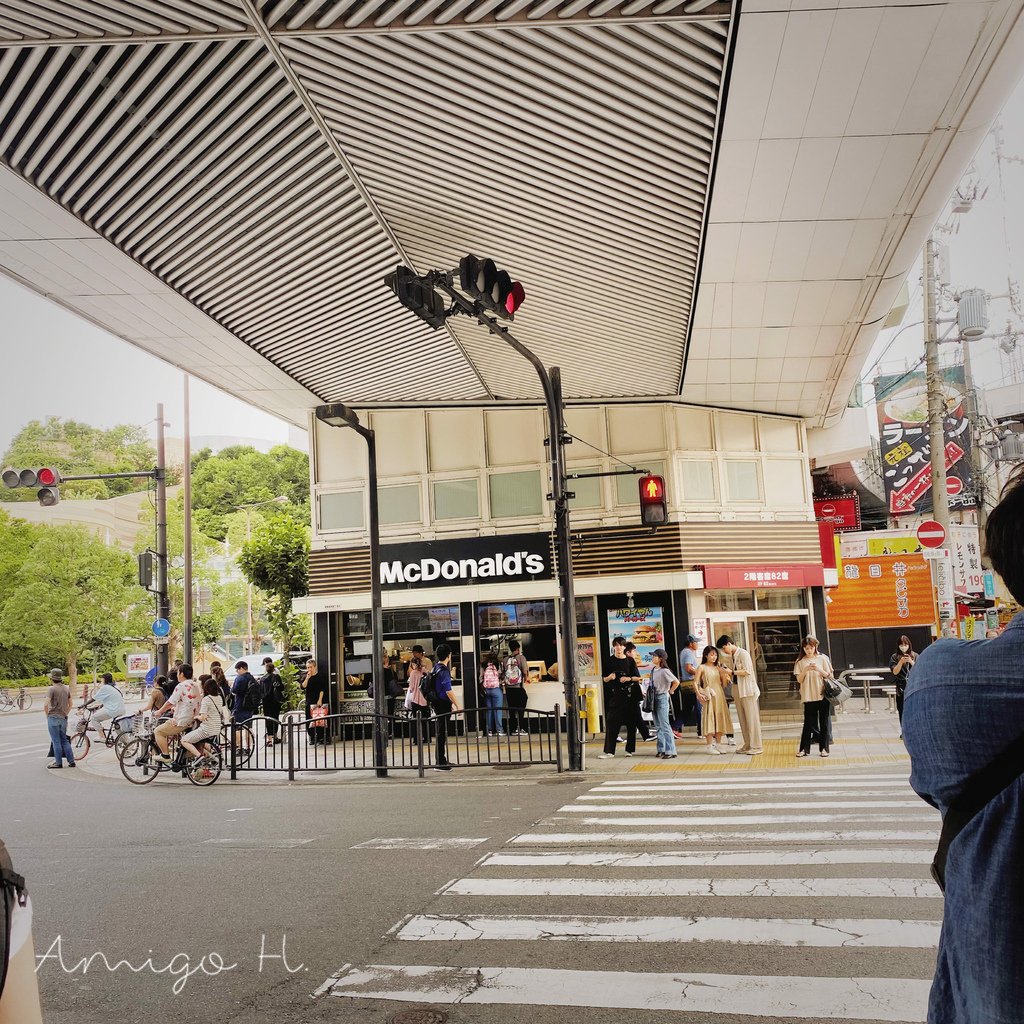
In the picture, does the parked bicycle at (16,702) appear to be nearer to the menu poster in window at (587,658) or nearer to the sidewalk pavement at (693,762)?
the sidewalk pavement at (693,762)

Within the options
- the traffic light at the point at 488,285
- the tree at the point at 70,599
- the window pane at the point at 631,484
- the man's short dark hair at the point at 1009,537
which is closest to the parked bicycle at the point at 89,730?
the window pane at the point at 631,484

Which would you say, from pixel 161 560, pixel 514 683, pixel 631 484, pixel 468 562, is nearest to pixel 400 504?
pixel 468 562

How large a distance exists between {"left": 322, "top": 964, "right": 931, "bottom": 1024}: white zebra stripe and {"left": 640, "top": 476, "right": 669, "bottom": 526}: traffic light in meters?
10.1

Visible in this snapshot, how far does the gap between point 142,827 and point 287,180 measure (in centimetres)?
815

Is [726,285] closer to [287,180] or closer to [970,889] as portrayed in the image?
[287,180]

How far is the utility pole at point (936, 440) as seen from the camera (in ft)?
55.2

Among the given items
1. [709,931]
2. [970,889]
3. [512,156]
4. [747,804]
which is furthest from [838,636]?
[970,889]

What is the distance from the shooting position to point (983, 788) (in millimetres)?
1896

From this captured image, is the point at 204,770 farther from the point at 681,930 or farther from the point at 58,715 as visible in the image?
the point at 681,930

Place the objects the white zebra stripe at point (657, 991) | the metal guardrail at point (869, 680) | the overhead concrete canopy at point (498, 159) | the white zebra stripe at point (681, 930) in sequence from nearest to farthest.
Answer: the white zebra stripe at point (657, 991) → the white zebra stripe at point (681, 930) → the overhead concrete canopy at point (498, 159) → the metal guardrail at point (869, 680)

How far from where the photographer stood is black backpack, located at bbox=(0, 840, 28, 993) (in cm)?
230

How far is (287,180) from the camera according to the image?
1223 cm

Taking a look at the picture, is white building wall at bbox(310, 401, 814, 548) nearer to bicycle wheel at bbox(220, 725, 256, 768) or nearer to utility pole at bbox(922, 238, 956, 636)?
utility pole at bbox(922, 238, 956, 636)

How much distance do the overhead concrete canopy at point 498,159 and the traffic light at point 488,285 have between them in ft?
5.27
